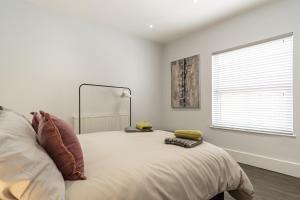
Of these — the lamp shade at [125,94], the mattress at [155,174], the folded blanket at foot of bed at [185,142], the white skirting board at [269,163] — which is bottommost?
the white skirting board at [269,163]

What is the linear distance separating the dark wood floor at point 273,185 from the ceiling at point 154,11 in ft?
8.07

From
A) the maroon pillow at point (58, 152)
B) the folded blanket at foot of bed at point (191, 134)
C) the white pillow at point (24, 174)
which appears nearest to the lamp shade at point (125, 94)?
the folded blanket at foot of bed at point (191, 134)

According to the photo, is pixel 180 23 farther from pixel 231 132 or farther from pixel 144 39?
pixel 231 132

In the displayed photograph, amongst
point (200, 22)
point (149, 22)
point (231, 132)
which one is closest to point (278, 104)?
point (231, 132)

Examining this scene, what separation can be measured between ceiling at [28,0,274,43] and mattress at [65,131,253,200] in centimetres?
213

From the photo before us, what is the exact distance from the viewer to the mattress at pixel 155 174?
0.92 meters

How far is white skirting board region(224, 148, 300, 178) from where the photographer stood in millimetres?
2385

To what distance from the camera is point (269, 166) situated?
2611 mm

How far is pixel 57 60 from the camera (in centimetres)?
294

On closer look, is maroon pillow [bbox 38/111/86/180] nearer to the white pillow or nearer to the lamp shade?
the white pillow

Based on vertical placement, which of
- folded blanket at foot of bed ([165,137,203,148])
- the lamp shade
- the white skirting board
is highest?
the lamp shade

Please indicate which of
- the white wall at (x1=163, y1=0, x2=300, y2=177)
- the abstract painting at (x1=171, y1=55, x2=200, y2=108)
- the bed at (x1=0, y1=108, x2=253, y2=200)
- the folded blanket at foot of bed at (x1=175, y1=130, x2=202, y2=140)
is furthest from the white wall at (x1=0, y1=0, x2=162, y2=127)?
the folded blanket at foot of bed at (x1=175, y1=130, x2=202, y2=140)

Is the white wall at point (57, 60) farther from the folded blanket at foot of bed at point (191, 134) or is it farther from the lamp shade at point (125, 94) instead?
the folded blanket at foot of bed at point (191, 134)

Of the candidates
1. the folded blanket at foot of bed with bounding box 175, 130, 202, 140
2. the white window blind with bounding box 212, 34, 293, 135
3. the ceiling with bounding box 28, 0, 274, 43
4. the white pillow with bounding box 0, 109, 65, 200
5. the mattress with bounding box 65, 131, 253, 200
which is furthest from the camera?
the ceiling with bounding box 28, 0, 274, 43
